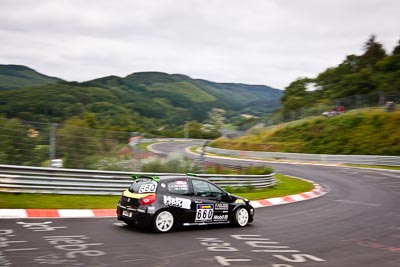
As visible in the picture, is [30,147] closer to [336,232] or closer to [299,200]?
[336,232]

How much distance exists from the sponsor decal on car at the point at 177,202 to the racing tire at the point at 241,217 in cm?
165

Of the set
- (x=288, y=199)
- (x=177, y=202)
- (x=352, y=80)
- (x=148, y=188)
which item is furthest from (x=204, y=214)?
(x=352, y=80)

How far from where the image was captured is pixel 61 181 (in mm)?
14469

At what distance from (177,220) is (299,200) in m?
9.05

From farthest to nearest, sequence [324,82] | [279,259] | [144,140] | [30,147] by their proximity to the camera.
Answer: [324,82]
[144,140]
[30,147]
[279,259]

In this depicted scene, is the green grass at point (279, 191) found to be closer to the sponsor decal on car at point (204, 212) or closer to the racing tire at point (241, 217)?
the racing tire at point (241, 217)

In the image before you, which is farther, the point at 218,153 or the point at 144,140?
the point at 218,153

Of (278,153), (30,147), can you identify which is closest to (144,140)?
(30,147)

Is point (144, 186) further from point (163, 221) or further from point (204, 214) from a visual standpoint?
point (204, 214)

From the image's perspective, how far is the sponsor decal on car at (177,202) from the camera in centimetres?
1031

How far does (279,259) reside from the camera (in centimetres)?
822

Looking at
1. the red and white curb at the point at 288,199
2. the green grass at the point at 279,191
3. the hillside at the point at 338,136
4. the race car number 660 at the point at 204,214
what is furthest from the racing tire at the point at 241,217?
the hillside at the point at 338,136

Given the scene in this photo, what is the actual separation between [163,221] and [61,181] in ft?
18.4

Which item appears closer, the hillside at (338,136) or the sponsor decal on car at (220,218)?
the sponsor decal on car at (220,218)
